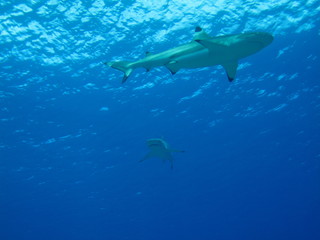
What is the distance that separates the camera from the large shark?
4.80m

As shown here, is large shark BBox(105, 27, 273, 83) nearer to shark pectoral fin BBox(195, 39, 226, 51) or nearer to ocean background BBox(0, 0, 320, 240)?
shark pectoral fin BBox(195, 39, 226, 51)

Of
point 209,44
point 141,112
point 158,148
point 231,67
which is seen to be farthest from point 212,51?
point 141,112

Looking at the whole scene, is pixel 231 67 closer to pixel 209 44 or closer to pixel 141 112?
pixel 209 44

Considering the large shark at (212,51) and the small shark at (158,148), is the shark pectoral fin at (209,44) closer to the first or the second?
the large shark at (212,51)

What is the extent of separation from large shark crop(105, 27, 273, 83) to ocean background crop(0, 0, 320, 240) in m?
7.82

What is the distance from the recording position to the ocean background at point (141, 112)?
43.7ft

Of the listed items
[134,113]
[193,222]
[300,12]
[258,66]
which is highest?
[193,222]

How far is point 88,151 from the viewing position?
2575 centimetres

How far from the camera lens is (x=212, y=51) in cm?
515

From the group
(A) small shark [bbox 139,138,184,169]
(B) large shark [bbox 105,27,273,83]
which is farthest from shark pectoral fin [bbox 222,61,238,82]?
(A) small shark [bbox 139,138,184,169]

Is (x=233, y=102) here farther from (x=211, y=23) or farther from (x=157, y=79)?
(x=211, y=23)

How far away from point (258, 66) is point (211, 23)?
18.9 feet

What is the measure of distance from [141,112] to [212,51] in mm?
16100

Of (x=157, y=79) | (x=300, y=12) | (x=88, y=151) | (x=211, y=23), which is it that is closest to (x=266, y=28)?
(x=300, y=12)
